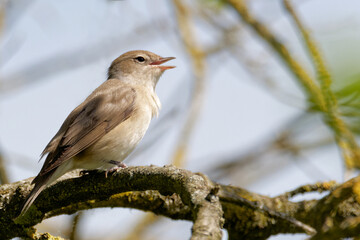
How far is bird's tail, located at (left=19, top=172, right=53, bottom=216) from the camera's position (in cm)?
330

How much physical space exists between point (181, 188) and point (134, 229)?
2.66m

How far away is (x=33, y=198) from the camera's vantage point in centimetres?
331

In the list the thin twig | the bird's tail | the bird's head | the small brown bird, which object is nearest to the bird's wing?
the small brown bird

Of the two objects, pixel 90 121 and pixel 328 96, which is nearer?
pixel 328 96

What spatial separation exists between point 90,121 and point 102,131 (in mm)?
166

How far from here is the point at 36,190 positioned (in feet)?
11.1

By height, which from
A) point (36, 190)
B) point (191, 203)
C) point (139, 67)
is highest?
point (139, 67)

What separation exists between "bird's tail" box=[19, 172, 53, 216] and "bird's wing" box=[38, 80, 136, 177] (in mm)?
183

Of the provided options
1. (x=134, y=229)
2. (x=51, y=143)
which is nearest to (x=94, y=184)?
(x=51, y=143)

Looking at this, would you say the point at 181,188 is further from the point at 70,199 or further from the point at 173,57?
the point at 173,57

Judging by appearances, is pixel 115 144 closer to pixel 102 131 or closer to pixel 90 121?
pixel 102 131

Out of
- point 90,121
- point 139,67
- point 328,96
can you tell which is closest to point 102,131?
point 90,121

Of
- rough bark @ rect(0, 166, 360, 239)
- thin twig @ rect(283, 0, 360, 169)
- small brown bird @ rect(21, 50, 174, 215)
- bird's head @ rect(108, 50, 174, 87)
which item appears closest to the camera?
thin twig @ rect(283, 0, 360, 169)

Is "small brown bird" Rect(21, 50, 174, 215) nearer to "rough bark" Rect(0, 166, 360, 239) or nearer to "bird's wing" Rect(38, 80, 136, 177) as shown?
"bird's wing" Rect(38, 80, 136, 177)
